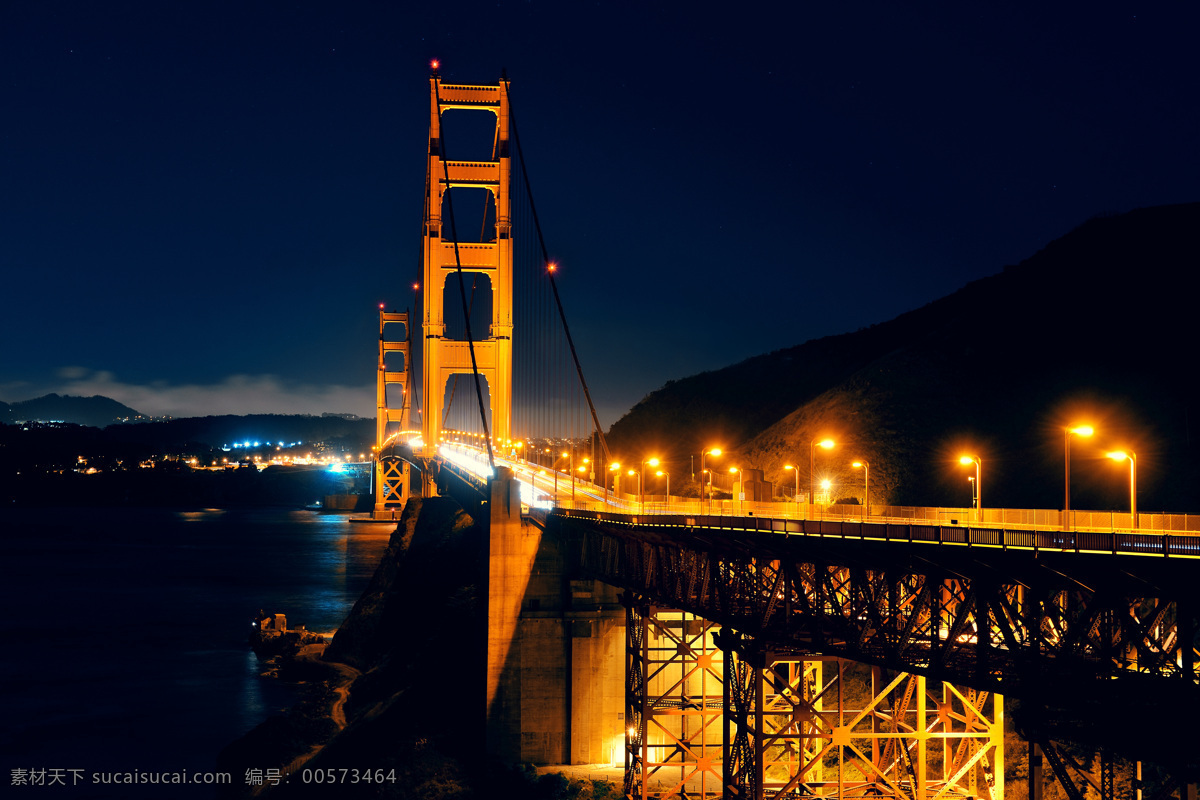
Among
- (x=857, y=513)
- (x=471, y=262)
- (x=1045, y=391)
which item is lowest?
(x=857, y=513)

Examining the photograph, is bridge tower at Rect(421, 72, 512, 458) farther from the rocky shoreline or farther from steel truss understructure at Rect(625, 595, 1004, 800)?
steel truss understructure at Rect(625, 595, 1004, 800)

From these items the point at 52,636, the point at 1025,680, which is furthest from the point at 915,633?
the point at 52,636

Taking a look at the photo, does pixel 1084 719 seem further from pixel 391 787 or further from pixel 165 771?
pixel 165 771

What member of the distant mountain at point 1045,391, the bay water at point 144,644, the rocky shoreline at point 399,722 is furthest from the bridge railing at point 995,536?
the distant mountain at point 1045,391

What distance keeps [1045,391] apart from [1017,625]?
2319 inches

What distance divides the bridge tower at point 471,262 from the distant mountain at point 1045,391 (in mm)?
18669

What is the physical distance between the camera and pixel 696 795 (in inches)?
1040

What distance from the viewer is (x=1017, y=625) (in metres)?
15.2

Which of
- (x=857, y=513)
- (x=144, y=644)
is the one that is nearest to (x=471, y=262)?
(x=144, y=644)

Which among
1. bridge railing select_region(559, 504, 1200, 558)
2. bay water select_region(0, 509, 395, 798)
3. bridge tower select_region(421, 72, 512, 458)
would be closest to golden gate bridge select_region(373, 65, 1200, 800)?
bridge railing select_region(559, 504, 1200, 558)

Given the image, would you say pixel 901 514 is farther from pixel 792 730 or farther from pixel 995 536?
pixel 995 536

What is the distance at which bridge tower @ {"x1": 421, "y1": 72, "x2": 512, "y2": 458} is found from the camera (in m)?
67.1

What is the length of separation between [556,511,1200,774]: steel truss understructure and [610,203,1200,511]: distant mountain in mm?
33044

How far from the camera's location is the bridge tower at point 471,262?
67125 millimetres
